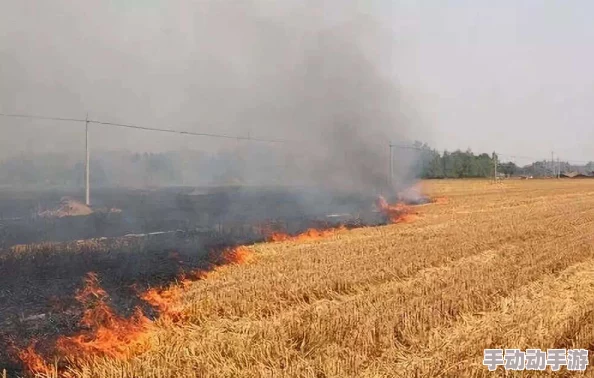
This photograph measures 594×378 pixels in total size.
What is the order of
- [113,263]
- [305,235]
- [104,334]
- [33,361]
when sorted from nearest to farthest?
[33,361], [104,334], [113,263], [305,235]

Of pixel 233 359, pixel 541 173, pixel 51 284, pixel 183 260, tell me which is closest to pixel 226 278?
pixel 183 260

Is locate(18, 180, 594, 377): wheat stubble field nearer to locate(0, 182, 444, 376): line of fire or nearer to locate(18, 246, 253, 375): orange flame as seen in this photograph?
locate(18, 246, 253, 375): orange flame

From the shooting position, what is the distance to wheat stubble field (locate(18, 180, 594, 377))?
4.72 m

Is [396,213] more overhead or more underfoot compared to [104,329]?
more overhead

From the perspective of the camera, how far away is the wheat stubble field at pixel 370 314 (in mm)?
4723

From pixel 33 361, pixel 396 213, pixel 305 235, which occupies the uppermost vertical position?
pixel 396 213

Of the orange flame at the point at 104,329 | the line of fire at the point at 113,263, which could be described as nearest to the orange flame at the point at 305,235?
the line of fire at the point at 113,263

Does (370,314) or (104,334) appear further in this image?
(370,314)

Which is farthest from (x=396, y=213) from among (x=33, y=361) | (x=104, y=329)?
(x=33, y=361)

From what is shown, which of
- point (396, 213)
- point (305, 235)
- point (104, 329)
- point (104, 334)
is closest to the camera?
point (104, 334)

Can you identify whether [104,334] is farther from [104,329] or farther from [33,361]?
[33,361]

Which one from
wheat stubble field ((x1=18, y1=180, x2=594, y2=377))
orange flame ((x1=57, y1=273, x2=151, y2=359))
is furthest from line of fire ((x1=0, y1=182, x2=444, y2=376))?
wheat stubble field ((x1=18, y1=180, x2=594, y2=377))

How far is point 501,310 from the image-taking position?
257 inches

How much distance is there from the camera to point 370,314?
6234 mm
